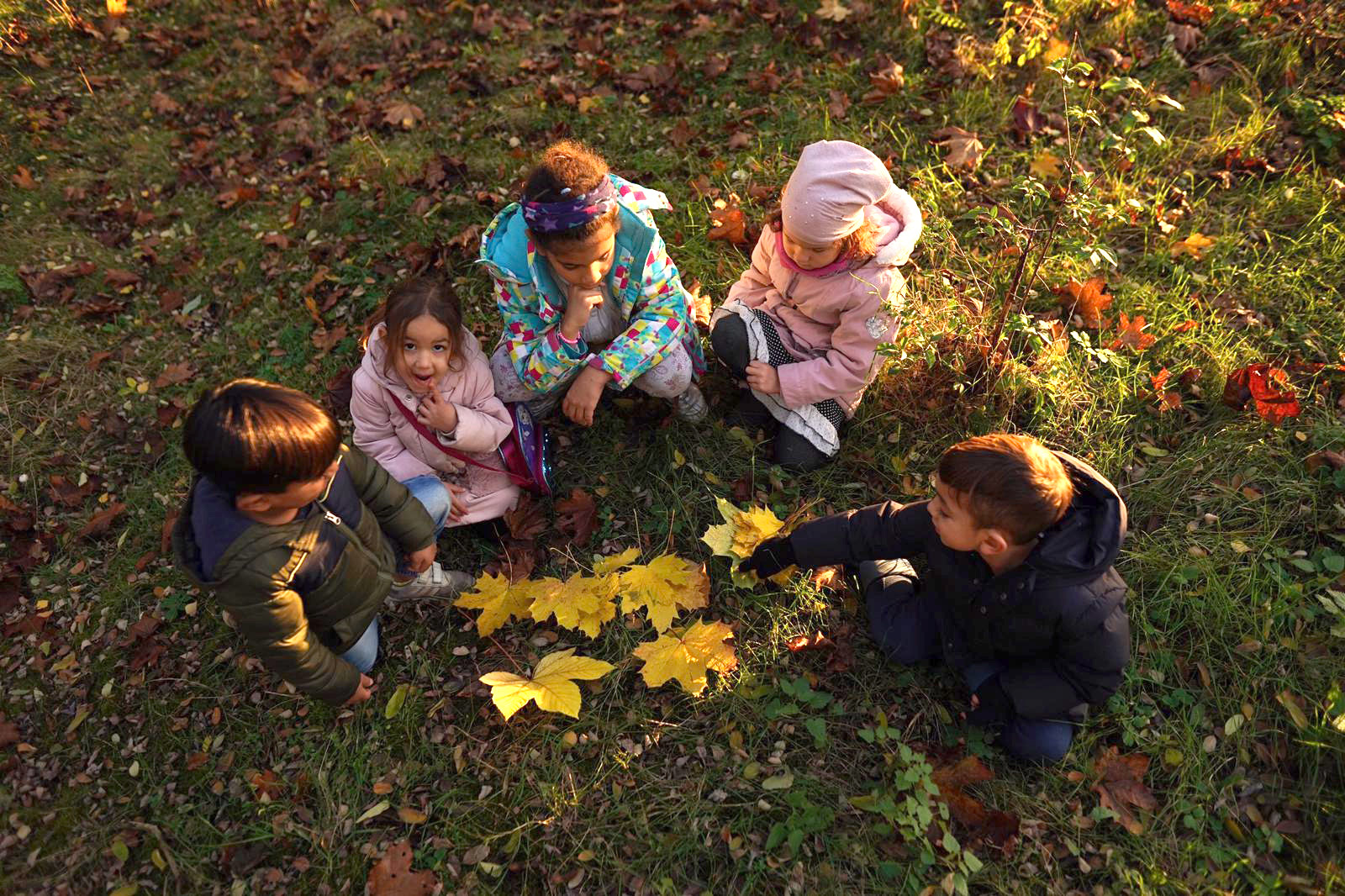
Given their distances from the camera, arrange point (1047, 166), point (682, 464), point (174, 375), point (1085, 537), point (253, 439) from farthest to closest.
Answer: point (1047, 166) < point (174, 375) < point (682, 464) < point (1085, 537) < point (253, 439)

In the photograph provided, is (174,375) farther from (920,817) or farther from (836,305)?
(920,817)

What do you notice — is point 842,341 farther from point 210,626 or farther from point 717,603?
point 210,626

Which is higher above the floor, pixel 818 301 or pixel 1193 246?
pixel 818 301

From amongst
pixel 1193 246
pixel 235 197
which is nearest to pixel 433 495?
pixel 235 197

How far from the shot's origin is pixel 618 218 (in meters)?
3.02

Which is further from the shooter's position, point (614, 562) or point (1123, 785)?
point (614, 562)

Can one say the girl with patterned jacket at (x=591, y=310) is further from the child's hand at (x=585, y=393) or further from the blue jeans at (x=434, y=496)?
the blue jeans at (x=434, y=496)

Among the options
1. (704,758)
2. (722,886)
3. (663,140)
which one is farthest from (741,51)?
(722,886)

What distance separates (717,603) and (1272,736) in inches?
76.8

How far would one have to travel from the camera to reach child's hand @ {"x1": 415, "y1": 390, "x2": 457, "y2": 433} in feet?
9.53

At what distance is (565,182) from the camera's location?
8.70ft

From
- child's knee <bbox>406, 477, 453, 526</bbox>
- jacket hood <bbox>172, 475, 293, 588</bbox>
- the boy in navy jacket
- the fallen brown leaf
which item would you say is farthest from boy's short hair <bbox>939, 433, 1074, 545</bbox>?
the fallen brown leaf

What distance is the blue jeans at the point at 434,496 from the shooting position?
302 centimetres

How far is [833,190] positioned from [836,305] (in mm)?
543
